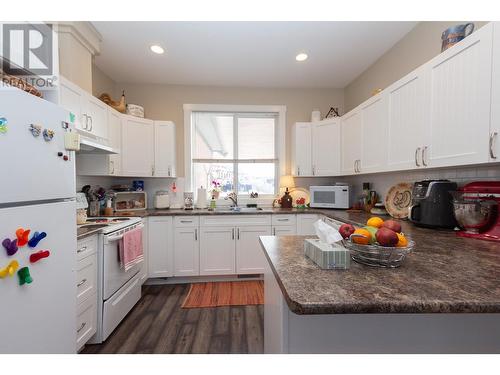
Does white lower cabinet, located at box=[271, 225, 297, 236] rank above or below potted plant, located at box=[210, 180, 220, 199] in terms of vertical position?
below

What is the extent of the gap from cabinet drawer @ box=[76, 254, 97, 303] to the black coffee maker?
255 centimetres

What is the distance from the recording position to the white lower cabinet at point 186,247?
106 inches

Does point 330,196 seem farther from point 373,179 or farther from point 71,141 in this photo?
point 71,141

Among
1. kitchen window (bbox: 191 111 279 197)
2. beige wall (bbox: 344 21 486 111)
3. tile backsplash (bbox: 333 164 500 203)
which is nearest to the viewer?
tile backsplash (bbox: 333 164 500 203)

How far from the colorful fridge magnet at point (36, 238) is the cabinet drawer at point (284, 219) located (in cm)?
224

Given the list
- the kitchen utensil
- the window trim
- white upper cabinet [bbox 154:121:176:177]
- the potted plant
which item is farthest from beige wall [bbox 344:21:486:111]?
white upper cabinet [bbox 154:121:176:177]

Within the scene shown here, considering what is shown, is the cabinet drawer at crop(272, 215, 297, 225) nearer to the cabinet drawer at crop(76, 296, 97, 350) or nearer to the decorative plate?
the decorative plate

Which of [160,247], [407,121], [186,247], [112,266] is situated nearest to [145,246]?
[160,247]

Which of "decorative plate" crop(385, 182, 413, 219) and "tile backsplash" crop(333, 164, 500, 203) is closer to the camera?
"tile backsplash" crop(333, 164, 500, 203)

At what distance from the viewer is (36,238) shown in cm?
97

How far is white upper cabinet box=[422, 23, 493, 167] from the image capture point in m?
1.22

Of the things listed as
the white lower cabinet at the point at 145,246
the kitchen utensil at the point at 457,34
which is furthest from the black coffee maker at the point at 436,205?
the white lower cabinet at the point at 145,246

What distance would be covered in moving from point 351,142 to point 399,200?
93cm

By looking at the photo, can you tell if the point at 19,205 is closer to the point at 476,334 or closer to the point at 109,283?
the point at 109,283
